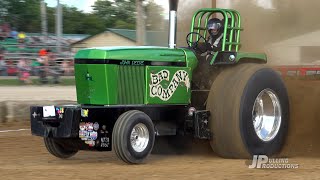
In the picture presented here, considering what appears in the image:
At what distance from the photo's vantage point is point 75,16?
2445 inches

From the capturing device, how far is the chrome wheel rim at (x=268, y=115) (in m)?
7.53

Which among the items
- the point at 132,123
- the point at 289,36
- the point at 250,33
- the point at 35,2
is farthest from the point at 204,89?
the point at 35,2

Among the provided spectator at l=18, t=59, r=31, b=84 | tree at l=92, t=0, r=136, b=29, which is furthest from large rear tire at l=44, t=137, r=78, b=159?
tree at l=92, t=0, r=136, b=29

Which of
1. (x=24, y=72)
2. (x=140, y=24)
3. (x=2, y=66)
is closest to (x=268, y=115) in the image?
(x=140, y=24)

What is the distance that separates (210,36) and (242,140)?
1.54 metres

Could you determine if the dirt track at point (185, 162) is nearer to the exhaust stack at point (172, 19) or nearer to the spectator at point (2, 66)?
the exhaust stack at point (172, 19)

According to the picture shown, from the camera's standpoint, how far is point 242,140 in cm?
702

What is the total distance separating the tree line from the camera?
44625 mm

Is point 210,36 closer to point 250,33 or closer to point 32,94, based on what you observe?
point 250,33

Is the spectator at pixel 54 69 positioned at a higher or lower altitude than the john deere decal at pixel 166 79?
lower

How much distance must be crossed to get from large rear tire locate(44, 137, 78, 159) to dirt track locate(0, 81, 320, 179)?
11 centimetres

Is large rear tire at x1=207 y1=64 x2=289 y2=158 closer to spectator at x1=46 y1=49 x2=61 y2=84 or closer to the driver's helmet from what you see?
the driver's helmet

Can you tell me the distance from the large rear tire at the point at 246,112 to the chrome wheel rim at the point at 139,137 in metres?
0.90

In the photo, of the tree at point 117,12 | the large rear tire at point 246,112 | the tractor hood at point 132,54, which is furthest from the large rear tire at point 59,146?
the tree at point 117,12
